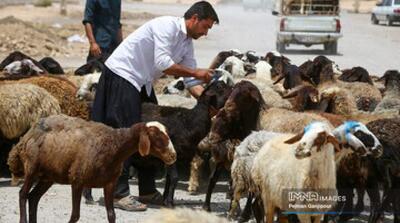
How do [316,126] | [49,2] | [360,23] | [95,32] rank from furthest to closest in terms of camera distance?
1. [49,2]
2. [360,23]
3. [95,32]
4. [316,126]

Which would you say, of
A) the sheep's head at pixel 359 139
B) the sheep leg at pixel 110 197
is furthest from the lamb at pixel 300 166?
the sheep leg at pixel 110 197

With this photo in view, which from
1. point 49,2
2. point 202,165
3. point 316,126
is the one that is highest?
point 316,126

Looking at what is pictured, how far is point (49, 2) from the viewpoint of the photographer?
59781 mm

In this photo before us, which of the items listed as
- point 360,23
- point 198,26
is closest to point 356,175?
point 198,26

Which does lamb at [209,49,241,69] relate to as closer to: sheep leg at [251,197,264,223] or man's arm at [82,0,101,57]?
man's arm at [82,0,101,57]

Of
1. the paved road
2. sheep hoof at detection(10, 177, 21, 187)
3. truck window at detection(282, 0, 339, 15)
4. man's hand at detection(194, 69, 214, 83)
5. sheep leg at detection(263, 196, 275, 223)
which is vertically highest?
man's hand at detection(194, 69, 214, 83)

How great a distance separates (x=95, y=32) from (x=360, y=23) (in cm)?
3924

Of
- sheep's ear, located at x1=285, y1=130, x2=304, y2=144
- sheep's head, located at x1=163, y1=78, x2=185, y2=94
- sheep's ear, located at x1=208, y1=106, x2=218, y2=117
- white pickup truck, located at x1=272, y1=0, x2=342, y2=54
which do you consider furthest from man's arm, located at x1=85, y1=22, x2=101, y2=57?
white pickup truck, located at x1=272, y1=0, x2=342, y2=54

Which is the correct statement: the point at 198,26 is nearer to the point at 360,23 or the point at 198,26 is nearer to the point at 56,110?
the point at 56,110

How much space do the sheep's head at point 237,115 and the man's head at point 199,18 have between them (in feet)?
2.24

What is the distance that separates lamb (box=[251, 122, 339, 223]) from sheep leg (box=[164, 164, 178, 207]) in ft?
5.54

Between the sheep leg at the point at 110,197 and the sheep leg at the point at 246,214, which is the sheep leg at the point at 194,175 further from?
the sheep leg at the point at 110,197

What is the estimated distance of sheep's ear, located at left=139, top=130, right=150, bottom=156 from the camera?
22.7ft

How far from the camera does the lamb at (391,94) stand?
A: 9969 millimetres
